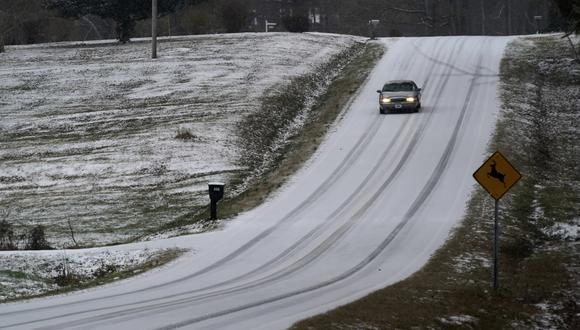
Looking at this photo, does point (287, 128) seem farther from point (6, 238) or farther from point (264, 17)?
point (264, 17)

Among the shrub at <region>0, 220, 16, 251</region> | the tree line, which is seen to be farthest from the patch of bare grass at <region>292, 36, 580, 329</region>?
the tree line

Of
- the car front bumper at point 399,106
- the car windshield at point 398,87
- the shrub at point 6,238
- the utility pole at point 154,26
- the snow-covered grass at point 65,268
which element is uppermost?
the utility pole at point 154,26

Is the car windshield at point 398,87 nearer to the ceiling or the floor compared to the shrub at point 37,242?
nearer to the ceiling

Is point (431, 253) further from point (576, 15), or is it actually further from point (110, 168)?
point (110, 168)

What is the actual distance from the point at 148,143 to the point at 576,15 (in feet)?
60.9

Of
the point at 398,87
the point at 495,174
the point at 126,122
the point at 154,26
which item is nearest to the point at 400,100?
the point at 398,87

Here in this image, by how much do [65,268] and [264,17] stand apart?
9104 centimetres

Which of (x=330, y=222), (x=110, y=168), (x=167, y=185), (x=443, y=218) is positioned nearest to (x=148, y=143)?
(x=110, y=168)

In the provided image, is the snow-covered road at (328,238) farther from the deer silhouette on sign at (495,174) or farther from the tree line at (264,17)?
the tree line at (264,17)

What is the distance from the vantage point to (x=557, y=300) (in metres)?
16.7

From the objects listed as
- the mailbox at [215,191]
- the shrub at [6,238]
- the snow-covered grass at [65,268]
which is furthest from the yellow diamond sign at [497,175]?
the shrub at [6,238]

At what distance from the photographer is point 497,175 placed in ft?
53.1

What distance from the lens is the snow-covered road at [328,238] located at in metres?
14.4

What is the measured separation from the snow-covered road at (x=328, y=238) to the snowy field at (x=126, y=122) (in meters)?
4.50
